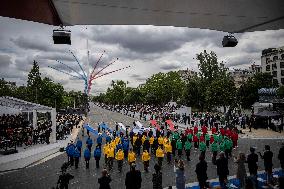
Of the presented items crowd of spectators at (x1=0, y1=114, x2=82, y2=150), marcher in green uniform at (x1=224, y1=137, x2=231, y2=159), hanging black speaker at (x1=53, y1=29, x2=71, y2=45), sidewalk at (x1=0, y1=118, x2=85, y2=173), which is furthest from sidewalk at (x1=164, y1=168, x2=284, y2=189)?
crowd of spectators at (x1=0, y1=114, x2=82, y2=150)

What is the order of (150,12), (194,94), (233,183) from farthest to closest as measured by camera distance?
1. (194,94)
2. (233,183)
3. (150,12)

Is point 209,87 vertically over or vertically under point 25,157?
over

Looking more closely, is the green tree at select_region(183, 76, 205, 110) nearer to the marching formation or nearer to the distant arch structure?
the marching formation

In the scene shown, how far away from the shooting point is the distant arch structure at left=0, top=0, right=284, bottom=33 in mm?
6215

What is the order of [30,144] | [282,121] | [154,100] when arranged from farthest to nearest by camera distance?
[154,100] < [282,121] < [30,144]

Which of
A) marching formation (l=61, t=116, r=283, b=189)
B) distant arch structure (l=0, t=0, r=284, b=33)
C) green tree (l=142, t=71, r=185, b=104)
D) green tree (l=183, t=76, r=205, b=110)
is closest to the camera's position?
distant arch structure (l=0, t=0, r=284, b=33)

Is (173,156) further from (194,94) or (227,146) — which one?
(194,94)

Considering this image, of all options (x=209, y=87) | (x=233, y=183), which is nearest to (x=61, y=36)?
(x=233, y=183)

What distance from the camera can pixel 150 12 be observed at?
6887 mm

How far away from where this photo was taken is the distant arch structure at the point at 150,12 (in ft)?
20.4

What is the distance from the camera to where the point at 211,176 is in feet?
43.8

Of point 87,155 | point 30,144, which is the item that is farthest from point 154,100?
point 87,155

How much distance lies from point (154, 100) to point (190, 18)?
3392 inches

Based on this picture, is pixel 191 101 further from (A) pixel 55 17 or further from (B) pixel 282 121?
(A) pixel 55 17
